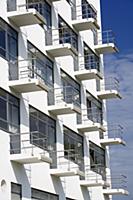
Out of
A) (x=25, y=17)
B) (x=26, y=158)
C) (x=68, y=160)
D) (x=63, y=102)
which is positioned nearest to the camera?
(x=26, y=158)

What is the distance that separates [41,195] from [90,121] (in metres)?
8.71

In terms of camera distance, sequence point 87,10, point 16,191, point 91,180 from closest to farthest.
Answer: point 16,191 < point 91,180 < point 87,10

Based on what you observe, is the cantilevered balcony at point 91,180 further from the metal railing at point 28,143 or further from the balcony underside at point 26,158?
the balcony underside at point 26,158

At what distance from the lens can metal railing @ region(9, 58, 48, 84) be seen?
26.5m

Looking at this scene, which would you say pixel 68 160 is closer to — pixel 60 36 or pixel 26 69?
pixel 26 69

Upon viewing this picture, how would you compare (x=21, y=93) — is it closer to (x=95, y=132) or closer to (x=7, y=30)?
(x=7, y=30)

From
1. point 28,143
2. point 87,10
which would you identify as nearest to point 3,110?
point 28,143

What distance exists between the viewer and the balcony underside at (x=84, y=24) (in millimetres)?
35344

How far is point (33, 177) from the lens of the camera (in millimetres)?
27062

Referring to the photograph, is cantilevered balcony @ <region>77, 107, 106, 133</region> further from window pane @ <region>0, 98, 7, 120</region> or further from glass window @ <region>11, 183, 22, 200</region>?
window pane @ <region>0, 98, 7, 120</region>

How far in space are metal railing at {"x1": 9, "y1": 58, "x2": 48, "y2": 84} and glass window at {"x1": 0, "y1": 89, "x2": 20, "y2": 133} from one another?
38.2 inches

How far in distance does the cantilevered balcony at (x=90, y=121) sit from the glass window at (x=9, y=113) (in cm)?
804

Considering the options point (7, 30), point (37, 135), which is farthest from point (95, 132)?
point (7, 30)

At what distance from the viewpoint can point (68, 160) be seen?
3141 cm
